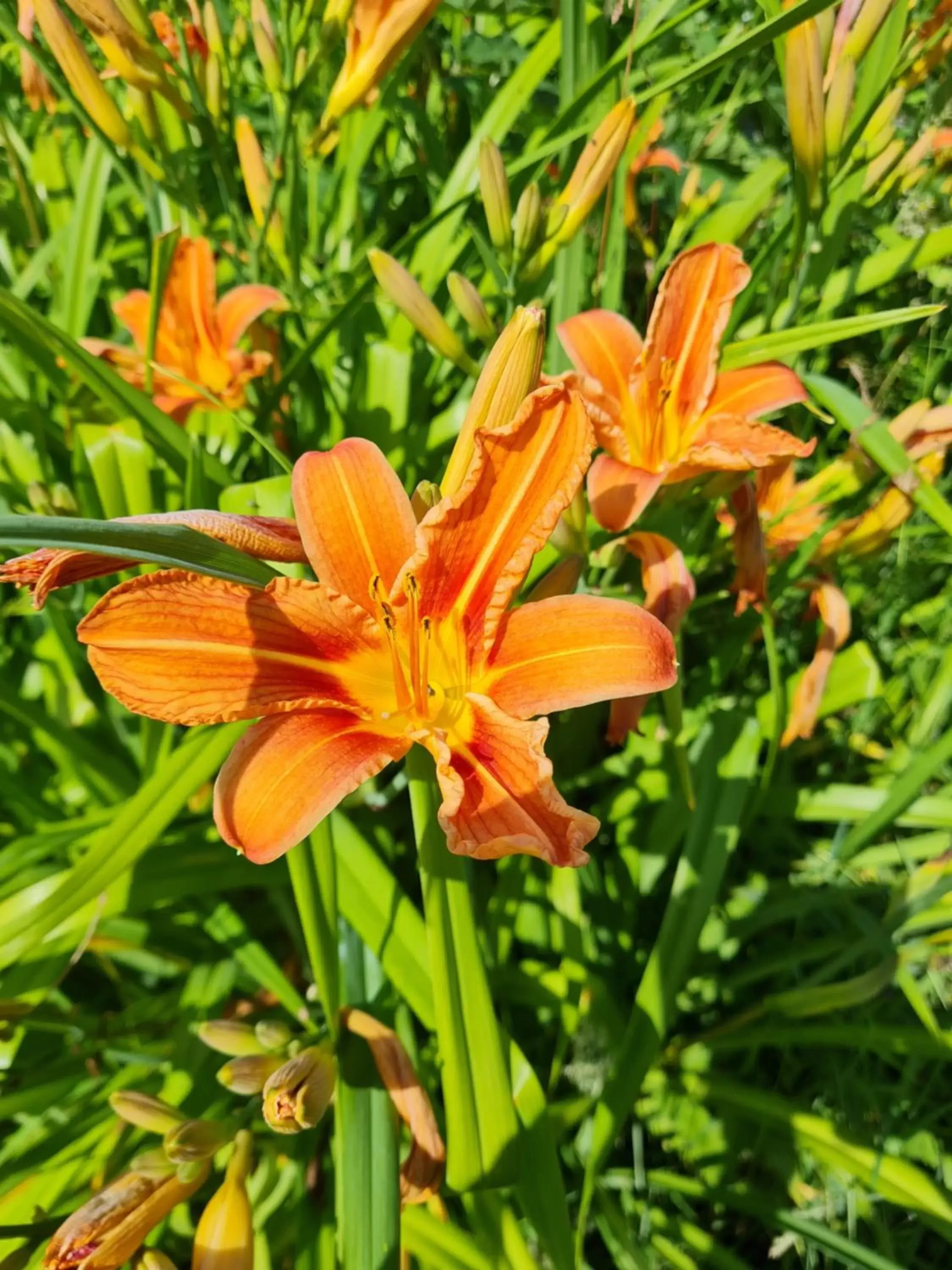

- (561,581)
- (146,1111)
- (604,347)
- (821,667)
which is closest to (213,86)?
(604,347)

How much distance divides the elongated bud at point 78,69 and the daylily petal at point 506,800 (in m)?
1.00

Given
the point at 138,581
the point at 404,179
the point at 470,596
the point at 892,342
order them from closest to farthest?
the point at 138,581 < the point at 470,596 < the point at 404,179 < the point at 892,342

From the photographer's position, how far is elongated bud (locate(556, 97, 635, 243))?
3.12 feet

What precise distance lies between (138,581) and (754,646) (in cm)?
128

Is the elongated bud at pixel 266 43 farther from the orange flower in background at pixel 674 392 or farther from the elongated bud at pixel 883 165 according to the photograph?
the elongated bud at pixel 883 165

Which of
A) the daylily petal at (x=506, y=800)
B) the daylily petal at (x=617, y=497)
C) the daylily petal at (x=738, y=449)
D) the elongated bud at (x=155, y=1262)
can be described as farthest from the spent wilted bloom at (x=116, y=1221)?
the daylily petal at (x=738, y=449)


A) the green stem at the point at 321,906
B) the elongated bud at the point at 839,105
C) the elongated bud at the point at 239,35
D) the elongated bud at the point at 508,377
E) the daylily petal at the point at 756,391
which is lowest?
the green stem at the point at 321,906

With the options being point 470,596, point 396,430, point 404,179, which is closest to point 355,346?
point 396,430

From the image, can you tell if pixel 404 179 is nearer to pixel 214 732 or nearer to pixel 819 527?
pixel 819 527

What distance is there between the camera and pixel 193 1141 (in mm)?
815

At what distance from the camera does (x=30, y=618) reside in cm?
143

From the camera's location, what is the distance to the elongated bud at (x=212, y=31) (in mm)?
1175

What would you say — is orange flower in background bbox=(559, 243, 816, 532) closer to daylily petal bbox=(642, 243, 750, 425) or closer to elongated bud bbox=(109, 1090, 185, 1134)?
daylily petal bbox=(642, 243, 750, 425)

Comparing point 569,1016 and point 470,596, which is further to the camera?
point 569,1016
